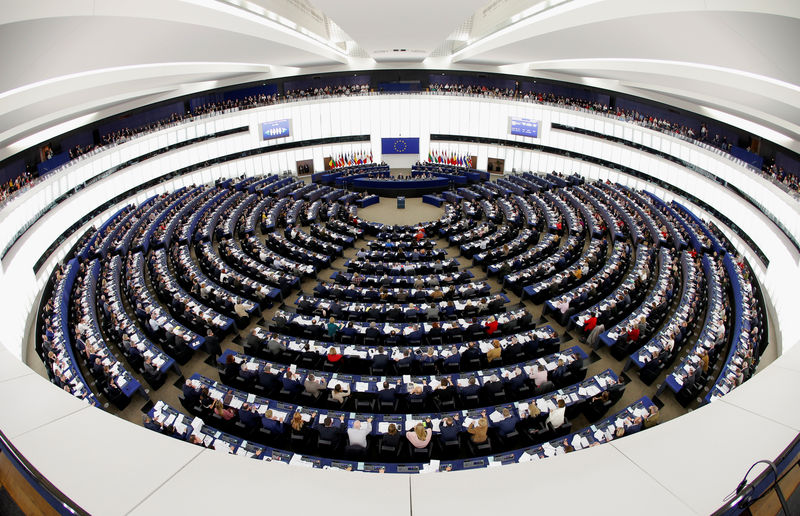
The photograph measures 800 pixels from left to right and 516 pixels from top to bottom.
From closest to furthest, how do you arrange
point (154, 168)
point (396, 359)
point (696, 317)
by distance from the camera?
point (396, 359)
point (696, 317)
point (154, 168)

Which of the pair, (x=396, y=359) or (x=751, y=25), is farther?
(x=396, y=359)

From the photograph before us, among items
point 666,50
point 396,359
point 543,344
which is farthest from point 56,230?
point 666,50

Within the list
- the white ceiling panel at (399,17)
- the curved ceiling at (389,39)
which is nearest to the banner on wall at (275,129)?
the curved ceiling at (389,39)

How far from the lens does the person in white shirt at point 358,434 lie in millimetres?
9078

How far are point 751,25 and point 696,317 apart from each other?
375 inches

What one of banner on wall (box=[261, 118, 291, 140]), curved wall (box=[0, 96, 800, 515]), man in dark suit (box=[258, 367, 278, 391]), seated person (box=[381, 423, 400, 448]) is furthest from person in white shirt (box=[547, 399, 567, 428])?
banner on wall (box=[261, 118, 291, 140])

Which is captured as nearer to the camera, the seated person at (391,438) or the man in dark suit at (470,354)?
the seated person at (391,438)

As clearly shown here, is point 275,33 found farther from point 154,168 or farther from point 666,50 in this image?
point 154,168

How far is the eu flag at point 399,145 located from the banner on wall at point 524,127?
8599 mm

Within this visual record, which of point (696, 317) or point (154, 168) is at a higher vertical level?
point (154, 168)

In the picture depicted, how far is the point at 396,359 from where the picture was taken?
12016 mm

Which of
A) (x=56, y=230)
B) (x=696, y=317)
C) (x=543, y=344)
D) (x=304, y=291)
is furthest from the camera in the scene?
(x=56, y=230)

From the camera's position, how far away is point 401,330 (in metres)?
13.4

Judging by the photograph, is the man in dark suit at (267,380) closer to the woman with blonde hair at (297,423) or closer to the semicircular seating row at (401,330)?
the semicircular seating row at (401,330)
